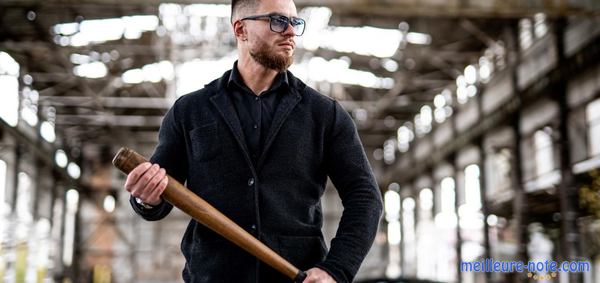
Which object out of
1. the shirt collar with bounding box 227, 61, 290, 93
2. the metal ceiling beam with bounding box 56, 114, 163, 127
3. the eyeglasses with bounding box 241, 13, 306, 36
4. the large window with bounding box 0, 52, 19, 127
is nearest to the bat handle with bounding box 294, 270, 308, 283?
the shirt collar with bounding box 227, 61, 290, 93

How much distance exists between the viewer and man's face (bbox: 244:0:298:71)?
7.27 feet

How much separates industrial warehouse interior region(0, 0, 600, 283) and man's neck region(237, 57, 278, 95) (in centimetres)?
806

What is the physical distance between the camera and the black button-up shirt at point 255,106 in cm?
221

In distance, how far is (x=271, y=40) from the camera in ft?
7.28

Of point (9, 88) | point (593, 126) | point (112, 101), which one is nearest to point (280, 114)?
point (593, 126)

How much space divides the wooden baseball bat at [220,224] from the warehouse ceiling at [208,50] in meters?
13.5

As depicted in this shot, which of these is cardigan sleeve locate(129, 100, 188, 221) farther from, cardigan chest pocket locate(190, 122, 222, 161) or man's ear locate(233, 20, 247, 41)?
man's ear locate(233, 20, 247, 41)

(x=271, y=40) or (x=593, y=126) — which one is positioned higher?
(x=593, y=126)

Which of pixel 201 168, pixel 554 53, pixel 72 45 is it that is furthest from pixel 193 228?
pixel 72 45

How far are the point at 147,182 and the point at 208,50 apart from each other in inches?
661

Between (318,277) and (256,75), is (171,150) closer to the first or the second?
(256,75)

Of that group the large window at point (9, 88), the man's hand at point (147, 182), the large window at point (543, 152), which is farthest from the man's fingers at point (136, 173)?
the large window at point (9, 88)

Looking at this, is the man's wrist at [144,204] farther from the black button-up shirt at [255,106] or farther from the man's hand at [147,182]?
the black button-up shirt at [255,106]

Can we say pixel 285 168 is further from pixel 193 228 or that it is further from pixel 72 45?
→ pixel 72 45
